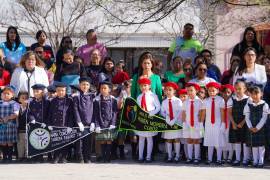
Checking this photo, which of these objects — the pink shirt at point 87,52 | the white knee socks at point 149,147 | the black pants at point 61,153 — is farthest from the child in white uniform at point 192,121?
the pink shirt at point 87,52

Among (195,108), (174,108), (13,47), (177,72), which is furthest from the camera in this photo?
(13,47)

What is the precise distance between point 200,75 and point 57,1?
580 inches

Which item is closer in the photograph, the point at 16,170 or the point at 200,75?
the point at 16,170

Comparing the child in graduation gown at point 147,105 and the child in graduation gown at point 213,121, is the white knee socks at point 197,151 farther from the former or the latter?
the child in graduation gown at point 147,105

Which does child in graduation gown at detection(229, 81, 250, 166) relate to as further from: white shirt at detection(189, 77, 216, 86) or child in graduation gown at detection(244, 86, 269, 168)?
white shirt at detection(189, 77, 216, 86)

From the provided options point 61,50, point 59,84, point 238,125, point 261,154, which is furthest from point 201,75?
point 61,50

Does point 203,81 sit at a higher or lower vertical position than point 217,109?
higher

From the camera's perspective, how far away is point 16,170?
11.6 m

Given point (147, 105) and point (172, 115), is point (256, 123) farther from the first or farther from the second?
point (147, 105)

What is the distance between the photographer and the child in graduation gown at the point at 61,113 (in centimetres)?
1278

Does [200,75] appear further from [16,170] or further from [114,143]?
[16,170]

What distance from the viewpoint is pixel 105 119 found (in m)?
13.0

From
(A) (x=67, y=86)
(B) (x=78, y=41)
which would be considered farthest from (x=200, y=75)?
(B) (x=78, y=41)

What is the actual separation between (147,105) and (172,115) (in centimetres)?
55
